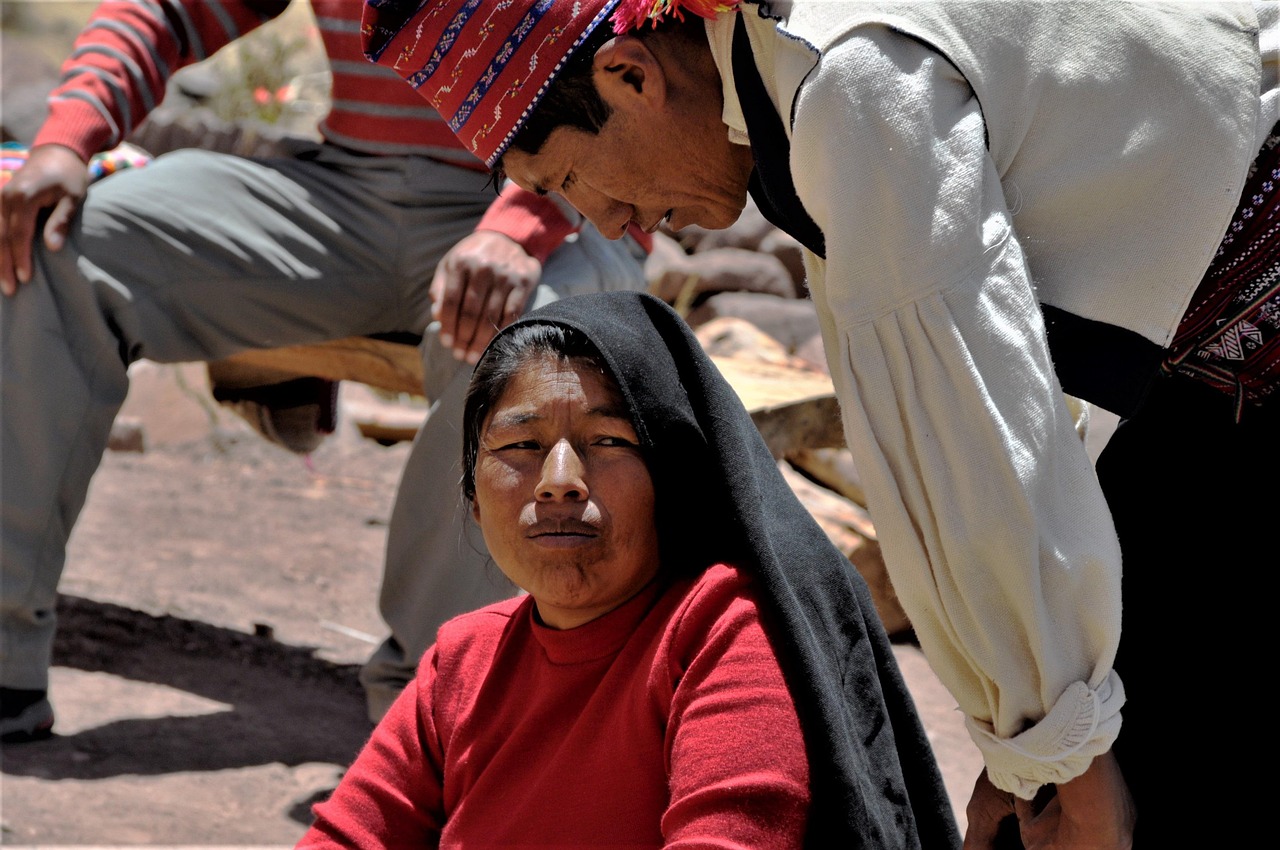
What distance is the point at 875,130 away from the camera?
1464 mm

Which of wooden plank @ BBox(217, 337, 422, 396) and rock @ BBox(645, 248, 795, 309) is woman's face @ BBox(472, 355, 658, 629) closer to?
wooden plank @ BBox(217, 337, 422, 396)

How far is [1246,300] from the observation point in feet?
5.75

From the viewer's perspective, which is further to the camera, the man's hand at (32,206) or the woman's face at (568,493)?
the man's hand at (32,206)

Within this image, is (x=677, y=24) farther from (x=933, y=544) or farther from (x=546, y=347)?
(x=933, y=544)

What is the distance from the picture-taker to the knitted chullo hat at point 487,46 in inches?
73.3

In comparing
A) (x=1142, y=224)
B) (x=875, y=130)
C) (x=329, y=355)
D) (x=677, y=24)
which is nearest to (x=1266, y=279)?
(x=1142, y=224)

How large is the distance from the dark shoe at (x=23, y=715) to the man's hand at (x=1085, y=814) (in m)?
2.65

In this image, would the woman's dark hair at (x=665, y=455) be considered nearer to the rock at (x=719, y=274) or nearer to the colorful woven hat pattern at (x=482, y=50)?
the colorful woven hat pattern at (x=482, y=50)

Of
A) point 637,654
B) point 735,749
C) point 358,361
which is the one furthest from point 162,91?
point 735,749

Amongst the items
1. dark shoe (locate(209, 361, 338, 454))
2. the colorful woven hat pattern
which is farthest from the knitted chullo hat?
dark shoe (locate(209, 361, 338, 454))

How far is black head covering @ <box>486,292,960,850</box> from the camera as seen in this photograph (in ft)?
6.29

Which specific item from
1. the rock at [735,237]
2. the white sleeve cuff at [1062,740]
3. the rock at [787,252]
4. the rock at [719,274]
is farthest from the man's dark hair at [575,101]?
the rock at [735,237]

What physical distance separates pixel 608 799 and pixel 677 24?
3.31 feet

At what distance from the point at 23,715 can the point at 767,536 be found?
2419mm
